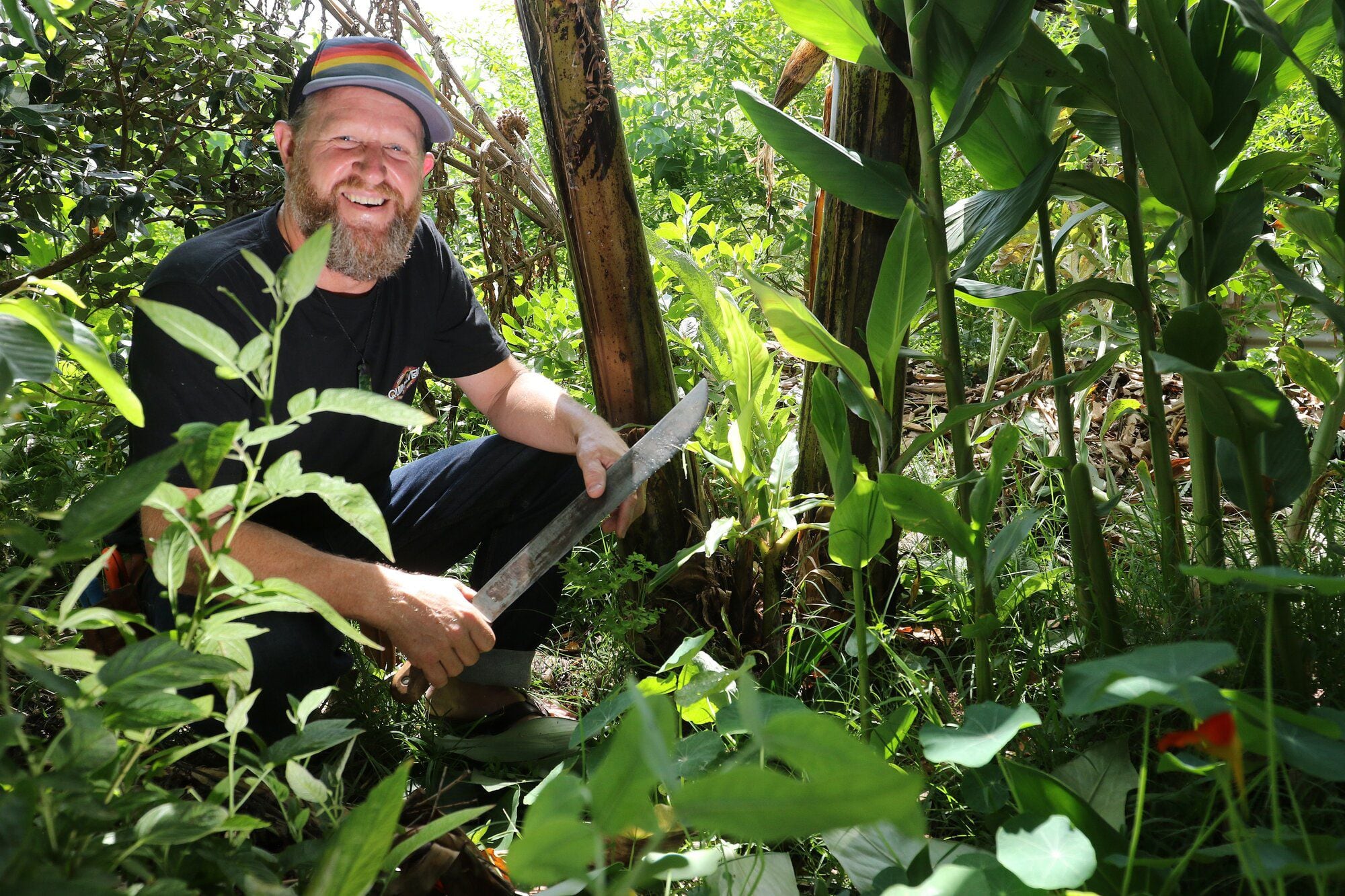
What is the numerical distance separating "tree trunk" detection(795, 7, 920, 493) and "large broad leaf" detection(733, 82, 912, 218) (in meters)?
0.26

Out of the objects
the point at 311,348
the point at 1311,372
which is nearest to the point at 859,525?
the point at 1311,372

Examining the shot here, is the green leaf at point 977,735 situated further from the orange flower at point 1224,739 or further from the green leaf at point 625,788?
the green leaf at point 625,788

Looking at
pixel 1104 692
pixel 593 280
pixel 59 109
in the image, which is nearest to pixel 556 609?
pixel 593 280

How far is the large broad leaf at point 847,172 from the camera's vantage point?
52.9 inches

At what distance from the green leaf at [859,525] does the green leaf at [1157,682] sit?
0.42 meters

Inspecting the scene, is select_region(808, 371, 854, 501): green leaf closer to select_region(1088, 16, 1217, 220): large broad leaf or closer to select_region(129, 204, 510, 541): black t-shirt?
select_region(1088, 16, 1217, 220): large broad leaf

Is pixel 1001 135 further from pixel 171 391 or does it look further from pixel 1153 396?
pixel 171 391

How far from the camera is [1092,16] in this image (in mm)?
1084

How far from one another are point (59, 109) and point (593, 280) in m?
0.96

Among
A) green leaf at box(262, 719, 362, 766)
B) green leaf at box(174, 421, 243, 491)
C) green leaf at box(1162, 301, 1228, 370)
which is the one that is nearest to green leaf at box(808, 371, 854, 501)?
green leaf at box(1162, 301, 1228, 370)

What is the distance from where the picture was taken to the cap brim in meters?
1.96

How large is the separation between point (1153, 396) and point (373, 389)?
1480mm

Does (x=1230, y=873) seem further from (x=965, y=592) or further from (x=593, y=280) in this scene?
(x=593, y=280)

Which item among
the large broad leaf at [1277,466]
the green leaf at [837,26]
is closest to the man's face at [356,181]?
the green leaf at [837,26]
